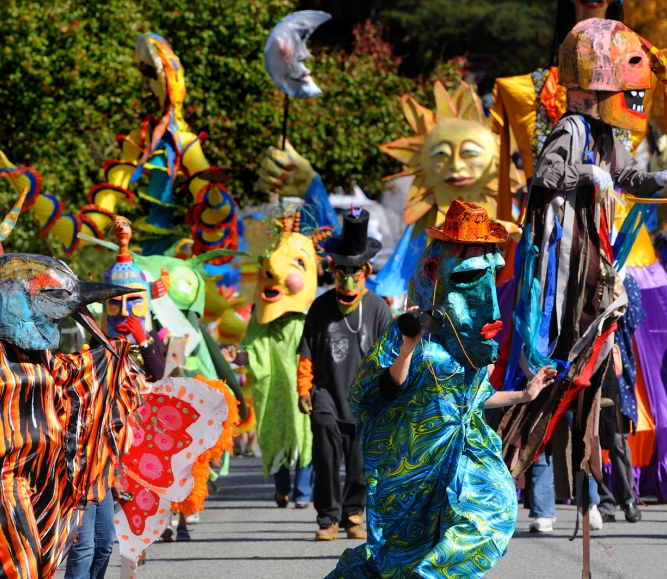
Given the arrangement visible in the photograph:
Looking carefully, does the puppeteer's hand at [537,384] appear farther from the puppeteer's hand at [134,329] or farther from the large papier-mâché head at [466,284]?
the puppeteer's hand at [134,329]

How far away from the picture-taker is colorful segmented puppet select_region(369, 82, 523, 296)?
35.8 ft

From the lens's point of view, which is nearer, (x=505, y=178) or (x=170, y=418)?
(x=170, y=418)

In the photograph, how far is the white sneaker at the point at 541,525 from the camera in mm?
7934

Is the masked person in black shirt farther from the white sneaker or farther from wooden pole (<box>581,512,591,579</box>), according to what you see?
wooden pole (<box>581,512,591,579</box>)

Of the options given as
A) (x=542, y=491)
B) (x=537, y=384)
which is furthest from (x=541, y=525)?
(x=537, y=384)

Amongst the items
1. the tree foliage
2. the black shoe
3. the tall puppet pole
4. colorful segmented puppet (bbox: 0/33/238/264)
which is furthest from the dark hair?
the tree foliage

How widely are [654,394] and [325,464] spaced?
2500 millimetres

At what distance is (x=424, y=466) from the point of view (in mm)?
5082

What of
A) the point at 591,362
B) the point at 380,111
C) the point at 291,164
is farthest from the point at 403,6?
the point at 591,362

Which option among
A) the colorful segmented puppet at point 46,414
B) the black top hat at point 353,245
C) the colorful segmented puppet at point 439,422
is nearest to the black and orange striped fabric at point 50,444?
the colorful segmented puppet at point 46,414

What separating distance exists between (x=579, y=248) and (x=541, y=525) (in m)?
2.36

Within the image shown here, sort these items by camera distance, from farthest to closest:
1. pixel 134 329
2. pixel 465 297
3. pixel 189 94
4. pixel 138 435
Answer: pixel 189 94 < pixel 134 329 < pixel 138 435 < pixel 465 297

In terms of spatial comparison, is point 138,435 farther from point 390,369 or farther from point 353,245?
point 353,245

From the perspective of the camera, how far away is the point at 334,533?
806cm
